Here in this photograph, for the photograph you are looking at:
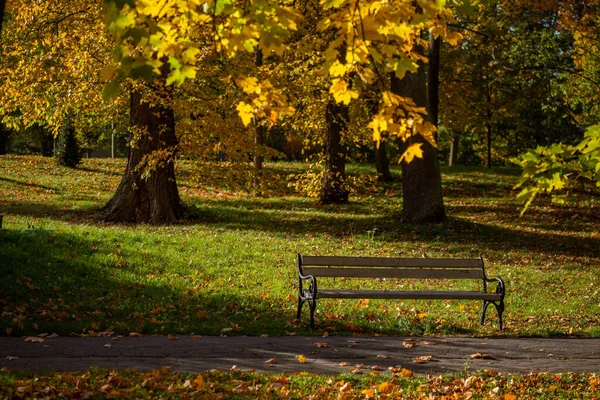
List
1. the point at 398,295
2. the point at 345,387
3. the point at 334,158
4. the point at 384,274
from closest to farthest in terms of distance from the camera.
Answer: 1. the point at 345,387
2. the point at 398,295
3. the point at 384,274
4. the point at 334,158

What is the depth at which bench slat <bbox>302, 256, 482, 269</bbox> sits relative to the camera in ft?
31.8

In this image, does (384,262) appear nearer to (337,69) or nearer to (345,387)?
(345,387)

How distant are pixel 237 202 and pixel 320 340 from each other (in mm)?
14392

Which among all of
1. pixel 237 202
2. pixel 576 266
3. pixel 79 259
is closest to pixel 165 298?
pixel 79 259

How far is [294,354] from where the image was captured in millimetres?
7648

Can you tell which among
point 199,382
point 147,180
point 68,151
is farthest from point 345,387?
point 68,151

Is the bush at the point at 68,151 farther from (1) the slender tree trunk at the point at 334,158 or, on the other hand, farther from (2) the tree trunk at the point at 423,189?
(2) the tree trunk at the point at 423,189

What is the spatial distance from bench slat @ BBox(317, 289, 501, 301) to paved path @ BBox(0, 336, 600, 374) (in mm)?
533

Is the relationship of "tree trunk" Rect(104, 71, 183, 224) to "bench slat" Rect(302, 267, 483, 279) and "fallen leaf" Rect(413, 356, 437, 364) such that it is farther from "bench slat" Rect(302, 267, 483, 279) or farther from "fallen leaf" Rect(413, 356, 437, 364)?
"fallen leaf" Rect(413, 356, 437, 364)

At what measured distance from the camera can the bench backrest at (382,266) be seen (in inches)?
379

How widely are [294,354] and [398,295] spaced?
77.5 inches

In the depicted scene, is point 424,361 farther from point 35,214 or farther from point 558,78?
point 558,78

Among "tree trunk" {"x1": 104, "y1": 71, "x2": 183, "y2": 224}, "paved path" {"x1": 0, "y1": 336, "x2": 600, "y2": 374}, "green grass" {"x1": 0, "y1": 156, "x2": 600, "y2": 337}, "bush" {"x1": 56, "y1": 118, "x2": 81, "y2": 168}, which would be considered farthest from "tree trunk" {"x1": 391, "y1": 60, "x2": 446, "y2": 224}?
"bush" {"x1": 56, "y1": 118, "x2": 81, "y2": 168}

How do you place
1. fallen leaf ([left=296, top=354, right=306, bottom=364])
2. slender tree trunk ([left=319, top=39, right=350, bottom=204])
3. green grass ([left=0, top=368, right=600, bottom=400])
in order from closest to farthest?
green grass ([left=0, top=368, right=600, bottom=400])
fallen leaf ([left=296, top=354, right=306, bottom=364])
slender tree trunk ([left=319, top=39, right=350, bottom=204])
